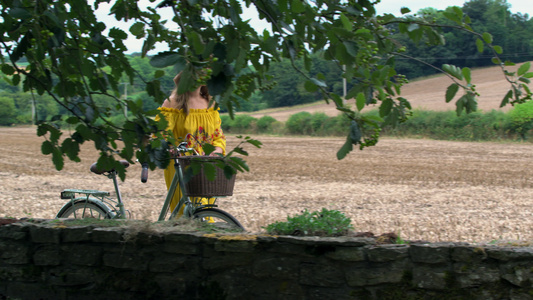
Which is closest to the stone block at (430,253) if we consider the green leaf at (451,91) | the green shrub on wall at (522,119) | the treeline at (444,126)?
the green leaf at (451,91)

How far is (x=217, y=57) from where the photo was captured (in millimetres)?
1954

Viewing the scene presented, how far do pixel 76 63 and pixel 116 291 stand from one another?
1508mm

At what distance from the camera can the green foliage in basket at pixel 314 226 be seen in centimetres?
334

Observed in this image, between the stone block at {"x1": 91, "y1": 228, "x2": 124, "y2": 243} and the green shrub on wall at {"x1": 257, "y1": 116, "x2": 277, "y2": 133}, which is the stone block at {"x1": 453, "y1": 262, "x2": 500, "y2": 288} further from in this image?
the green shrub on wall at {"x1": 257, "y1": 116, "x2": 277, "y2": 133}

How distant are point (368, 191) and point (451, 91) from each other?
8574 mm

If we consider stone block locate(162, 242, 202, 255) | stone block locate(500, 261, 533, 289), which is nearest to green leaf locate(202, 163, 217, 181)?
stone block locate(162, 242, 202, 255)

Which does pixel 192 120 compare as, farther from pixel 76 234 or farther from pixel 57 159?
pixel 57 159

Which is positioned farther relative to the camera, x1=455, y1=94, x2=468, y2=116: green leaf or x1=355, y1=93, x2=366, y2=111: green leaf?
x1=455, y1=94, x2=468, y2=116: green leaf

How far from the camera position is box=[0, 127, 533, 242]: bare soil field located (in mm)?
7102

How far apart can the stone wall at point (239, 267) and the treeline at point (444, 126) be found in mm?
21295

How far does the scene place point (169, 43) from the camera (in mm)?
3074

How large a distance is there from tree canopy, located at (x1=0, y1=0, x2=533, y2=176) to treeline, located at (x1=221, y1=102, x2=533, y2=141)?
21.7m

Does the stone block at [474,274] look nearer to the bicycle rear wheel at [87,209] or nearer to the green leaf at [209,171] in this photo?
the green leaf at [209,171]

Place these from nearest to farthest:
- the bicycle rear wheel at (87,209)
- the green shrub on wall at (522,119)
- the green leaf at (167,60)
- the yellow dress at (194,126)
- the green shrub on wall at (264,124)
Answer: the green leaf at (167,60), the yellow dress at (194,126), the bicycle rear wheel at (87,209), the green shrub on wall at (522,119), the green shrub on wall at (264,124)
